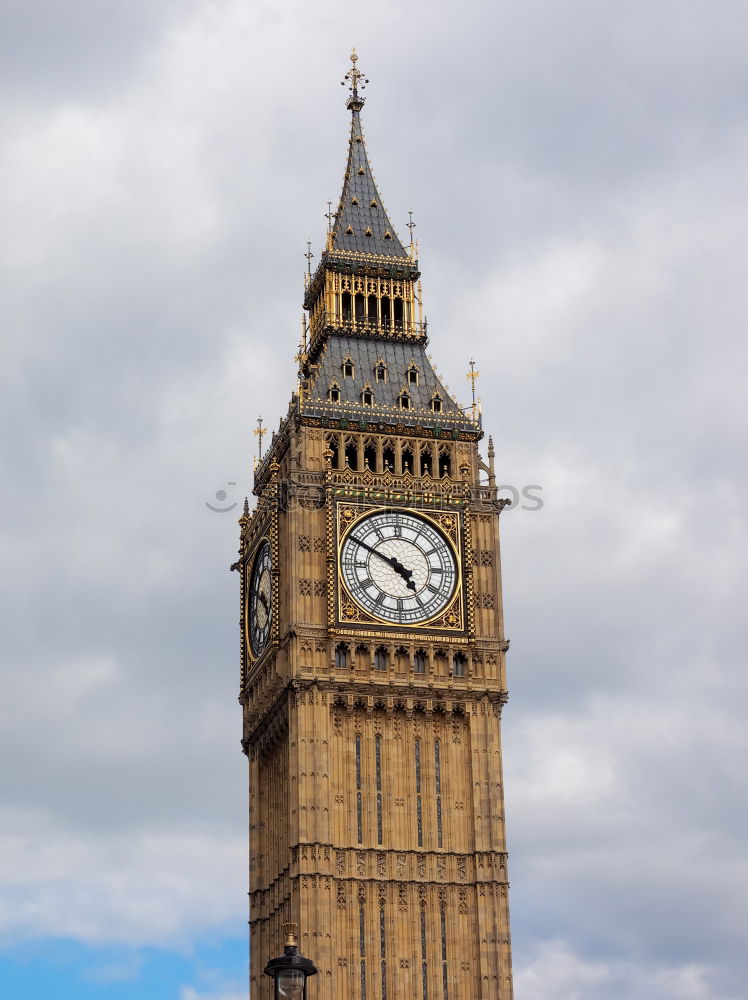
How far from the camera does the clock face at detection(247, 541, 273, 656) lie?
9056cm

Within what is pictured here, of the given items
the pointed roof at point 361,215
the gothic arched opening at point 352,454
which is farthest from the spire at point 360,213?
the gothic arched opening at point 352,454

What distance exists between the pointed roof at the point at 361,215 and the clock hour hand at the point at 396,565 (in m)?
17.7

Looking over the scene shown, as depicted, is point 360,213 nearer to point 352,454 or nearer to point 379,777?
point 352,454

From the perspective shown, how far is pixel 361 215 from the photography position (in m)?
102

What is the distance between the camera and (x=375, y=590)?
8838 centimetres

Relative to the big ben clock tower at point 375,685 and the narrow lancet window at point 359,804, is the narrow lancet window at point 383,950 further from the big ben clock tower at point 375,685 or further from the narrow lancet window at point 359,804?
the narrow lancet window at point 359,804

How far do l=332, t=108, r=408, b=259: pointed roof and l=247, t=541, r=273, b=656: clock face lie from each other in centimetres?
1689

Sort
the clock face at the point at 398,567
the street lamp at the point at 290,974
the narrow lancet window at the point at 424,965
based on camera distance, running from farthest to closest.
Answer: the clock face at the point at 398,567 < the narrow lancet window at the point at 424,965 < the street lamp at the point at 290,974

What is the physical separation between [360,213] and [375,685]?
26971 mm

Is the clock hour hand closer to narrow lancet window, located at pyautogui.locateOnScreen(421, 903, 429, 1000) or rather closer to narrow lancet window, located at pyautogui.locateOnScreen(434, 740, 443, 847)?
narrow lancet window, located at pyautogui.locateOnScreen(434, 740, 443, 847)

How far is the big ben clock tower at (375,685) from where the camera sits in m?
82.8

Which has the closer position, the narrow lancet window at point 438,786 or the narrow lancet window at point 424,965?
the narrow lancet window at point 424,965

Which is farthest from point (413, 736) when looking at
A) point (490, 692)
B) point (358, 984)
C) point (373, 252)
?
point (373, 252)

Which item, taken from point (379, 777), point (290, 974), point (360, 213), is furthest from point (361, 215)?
point (290, 974)
